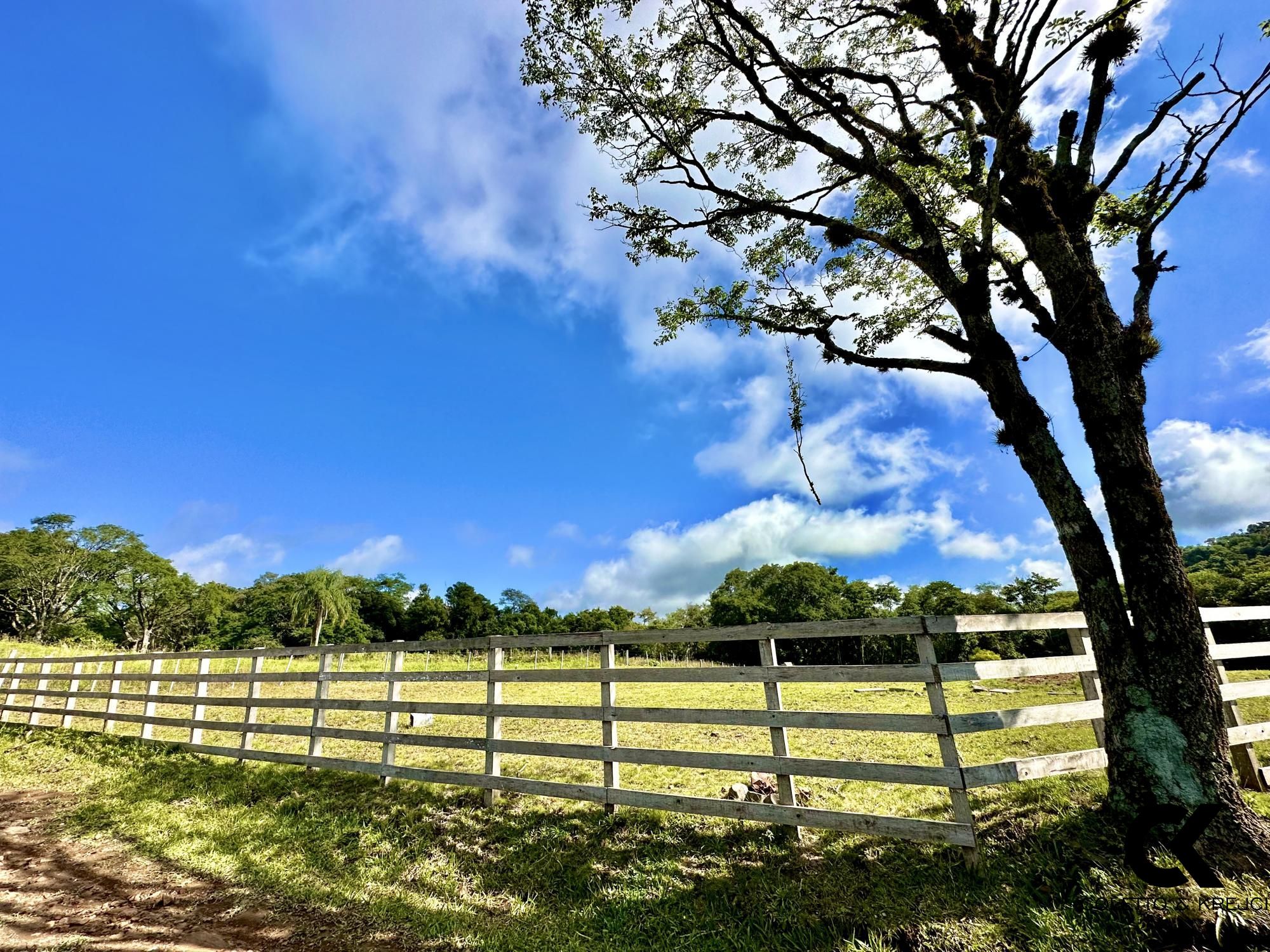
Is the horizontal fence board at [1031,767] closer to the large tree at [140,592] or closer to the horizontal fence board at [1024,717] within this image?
the horizontal fence board at [1024,717]

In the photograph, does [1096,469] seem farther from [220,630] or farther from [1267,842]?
[220,630]

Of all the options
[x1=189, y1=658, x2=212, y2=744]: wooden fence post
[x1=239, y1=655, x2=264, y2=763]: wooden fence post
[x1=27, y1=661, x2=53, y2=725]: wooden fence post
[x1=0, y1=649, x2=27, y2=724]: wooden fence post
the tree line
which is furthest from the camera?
the tree line

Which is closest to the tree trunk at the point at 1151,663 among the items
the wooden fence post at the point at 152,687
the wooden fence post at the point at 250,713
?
the wooden fence post at the point at 250,713

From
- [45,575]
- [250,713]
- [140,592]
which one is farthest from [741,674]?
[140,592]

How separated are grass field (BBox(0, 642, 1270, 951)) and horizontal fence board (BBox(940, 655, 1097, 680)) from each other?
3.36 ft

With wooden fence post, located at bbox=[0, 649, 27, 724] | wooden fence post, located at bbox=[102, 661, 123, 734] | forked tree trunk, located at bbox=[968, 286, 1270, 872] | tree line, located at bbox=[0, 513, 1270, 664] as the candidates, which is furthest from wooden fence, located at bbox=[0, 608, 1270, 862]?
tree line, located at bbox=[0, 513, 1270, 664]

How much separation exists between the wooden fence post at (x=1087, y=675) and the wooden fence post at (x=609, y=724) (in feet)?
13.5

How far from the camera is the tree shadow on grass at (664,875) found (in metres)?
3.30

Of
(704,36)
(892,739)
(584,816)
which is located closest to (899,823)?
(584,816)

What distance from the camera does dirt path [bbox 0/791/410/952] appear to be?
13.2 feet

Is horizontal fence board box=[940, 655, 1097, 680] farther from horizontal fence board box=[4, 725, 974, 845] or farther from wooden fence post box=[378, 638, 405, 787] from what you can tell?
wooden fence post box=[378, 638, 405, 787]

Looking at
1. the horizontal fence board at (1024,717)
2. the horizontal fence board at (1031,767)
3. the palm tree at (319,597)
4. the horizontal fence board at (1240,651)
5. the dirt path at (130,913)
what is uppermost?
the palm tree at (319,597)

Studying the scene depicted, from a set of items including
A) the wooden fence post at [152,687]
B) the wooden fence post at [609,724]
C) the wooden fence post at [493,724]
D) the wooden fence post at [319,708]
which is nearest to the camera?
the wooden fence post at [609,724]

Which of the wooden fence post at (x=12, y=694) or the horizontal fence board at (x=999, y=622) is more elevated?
the horizontal fence board at (x=999, y=622)
